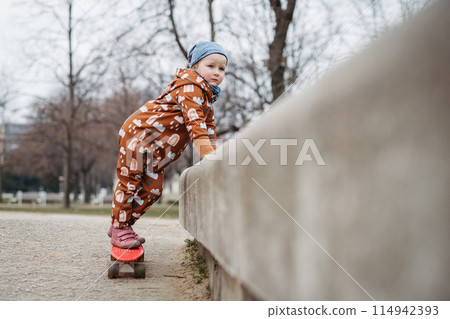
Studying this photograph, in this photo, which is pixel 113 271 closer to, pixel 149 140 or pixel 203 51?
pixel 149 140

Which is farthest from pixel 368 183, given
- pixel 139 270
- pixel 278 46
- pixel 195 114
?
pixel 278 46

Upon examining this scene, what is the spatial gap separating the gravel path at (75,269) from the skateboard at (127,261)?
36mm

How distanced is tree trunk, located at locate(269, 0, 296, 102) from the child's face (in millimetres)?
6146

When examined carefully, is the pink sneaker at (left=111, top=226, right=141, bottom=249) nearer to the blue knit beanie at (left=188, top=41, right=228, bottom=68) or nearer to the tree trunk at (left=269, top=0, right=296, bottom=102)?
the blue knit beanie at (left=188, top=41, right=228, bottom=68)

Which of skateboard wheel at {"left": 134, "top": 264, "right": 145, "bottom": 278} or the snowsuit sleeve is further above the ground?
the snowsuit sleeve

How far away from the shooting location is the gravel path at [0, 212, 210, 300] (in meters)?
1.96

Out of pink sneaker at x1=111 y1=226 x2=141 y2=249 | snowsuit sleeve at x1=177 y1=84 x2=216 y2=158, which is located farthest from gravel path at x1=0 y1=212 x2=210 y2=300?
snowsuit sleeve at x1=177 y1=84 x2=216 y2=158

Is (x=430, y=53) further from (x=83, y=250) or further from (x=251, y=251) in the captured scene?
(x=83, y=250)

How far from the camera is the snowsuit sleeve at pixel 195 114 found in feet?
7.27

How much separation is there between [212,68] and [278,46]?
6.65 m

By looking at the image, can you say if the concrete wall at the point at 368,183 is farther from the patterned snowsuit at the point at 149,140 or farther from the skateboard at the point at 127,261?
the patterned snowsuit at the point at 149,140

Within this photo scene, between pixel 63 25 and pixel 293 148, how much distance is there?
14396 millimetres

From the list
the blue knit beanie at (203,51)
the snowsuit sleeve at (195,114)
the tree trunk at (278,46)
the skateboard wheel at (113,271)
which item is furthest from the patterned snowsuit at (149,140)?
the tree trunk at (278,46)
